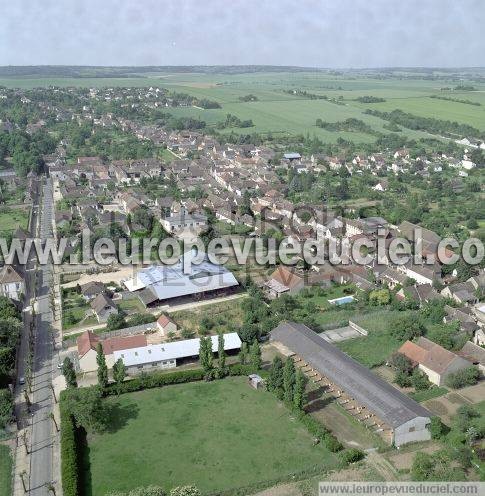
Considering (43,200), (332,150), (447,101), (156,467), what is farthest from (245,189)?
(447,101)

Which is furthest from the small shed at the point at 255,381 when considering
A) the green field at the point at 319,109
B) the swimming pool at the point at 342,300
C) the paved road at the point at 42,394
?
the green field at the point at 319,109

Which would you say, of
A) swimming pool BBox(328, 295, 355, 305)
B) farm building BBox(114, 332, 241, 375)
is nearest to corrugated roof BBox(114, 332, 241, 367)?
farm building BBox(114, 332, 241, 375)

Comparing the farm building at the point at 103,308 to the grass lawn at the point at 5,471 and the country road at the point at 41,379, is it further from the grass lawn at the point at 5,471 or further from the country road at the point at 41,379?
the grass lawn at the point at 5,471

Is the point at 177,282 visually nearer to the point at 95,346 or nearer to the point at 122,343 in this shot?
the point at 122,343

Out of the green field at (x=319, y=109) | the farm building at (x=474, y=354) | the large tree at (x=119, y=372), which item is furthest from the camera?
the green field at (x=319, y=109)

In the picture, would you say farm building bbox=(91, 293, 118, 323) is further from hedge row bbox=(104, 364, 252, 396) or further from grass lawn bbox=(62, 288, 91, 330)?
hedge row bbox=(104, 364, 252, 396)
